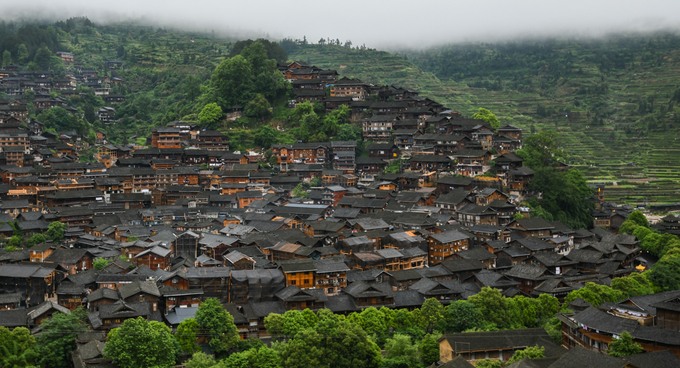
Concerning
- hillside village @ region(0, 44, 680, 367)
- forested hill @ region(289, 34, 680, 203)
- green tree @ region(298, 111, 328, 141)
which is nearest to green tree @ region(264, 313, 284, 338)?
hillside village @ region(0, 44, 680, 367)

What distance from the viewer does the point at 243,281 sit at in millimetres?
35125

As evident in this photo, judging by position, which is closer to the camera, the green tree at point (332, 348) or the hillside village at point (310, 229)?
the green tree at point (332, 348)

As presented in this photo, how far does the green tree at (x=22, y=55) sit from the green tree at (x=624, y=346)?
3423 inches

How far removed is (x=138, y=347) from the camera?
27109mm

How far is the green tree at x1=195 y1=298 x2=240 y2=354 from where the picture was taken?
29.9 m

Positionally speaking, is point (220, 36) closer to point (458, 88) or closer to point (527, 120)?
point (458, 88)

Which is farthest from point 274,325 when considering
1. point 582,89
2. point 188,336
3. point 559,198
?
point 582,89

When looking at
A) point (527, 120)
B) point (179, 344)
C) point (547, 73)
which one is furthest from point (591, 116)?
point (179, 344)

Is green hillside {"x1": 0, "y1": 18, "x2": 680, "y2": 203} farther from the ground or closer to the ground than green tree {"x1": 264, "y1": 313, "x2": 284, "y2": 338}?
farther from the ground

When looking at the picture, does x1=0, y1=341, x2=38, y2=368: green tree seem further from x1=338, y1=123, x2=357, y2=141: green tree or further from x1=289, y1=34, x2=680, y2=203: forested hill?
x1=289, y1=34, x2=680, y2=203: forested hill

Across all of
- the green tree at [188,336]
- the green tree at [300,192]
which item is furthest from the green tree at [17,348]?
the green tree at [300,192]

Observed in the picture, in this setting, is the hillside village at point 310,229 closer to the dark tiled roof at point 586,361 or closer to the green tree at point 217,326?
the dark tiled roof at point 586,361

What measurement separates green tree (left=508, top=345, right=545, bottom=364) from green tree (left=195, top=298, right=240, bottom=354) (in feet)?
43.2

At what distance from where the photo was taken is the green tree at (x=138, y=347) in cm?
2698
